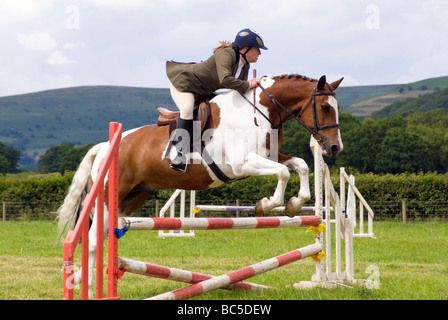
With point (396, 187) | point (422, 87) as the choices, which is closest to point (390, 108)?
point (422, 87)

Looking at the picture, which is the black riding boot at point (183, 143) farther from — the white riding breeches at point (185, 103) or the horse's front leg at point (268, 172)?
the horse's front leg at point (268, 172)

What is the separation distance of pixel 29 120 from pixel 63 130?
9271 mm

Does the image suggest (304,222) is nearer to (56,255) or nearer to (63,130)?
(56,255)

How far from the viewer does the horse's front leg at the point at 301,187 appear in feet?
15.1

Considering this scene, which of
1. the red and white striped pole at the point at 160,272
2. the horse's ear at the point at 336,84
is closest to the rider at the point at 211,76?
the horse's ear at the point at 336,84

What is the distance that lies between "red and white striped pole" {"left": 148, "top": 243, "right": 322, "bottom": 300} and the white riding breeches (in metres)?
1.32

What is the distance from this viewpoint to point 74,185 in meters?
5.43

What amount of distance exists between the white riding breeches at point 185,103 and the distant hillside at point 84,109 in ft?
425

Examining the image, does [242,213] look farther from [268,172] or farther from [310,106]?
[268,172]

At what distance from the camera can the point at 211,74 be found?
4.93 m

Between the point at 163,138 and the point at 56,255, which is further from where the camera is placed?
the point at 56,255

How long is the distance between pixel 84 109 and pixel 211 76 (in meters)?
164

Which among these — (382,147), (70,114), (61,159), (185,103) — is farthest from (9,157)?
(70,114)

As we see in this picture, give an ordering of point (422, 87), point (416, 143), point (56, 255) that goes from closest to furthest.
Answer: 1. point (56, 255)
2. point (416, 143)
3. point (422, 87)
